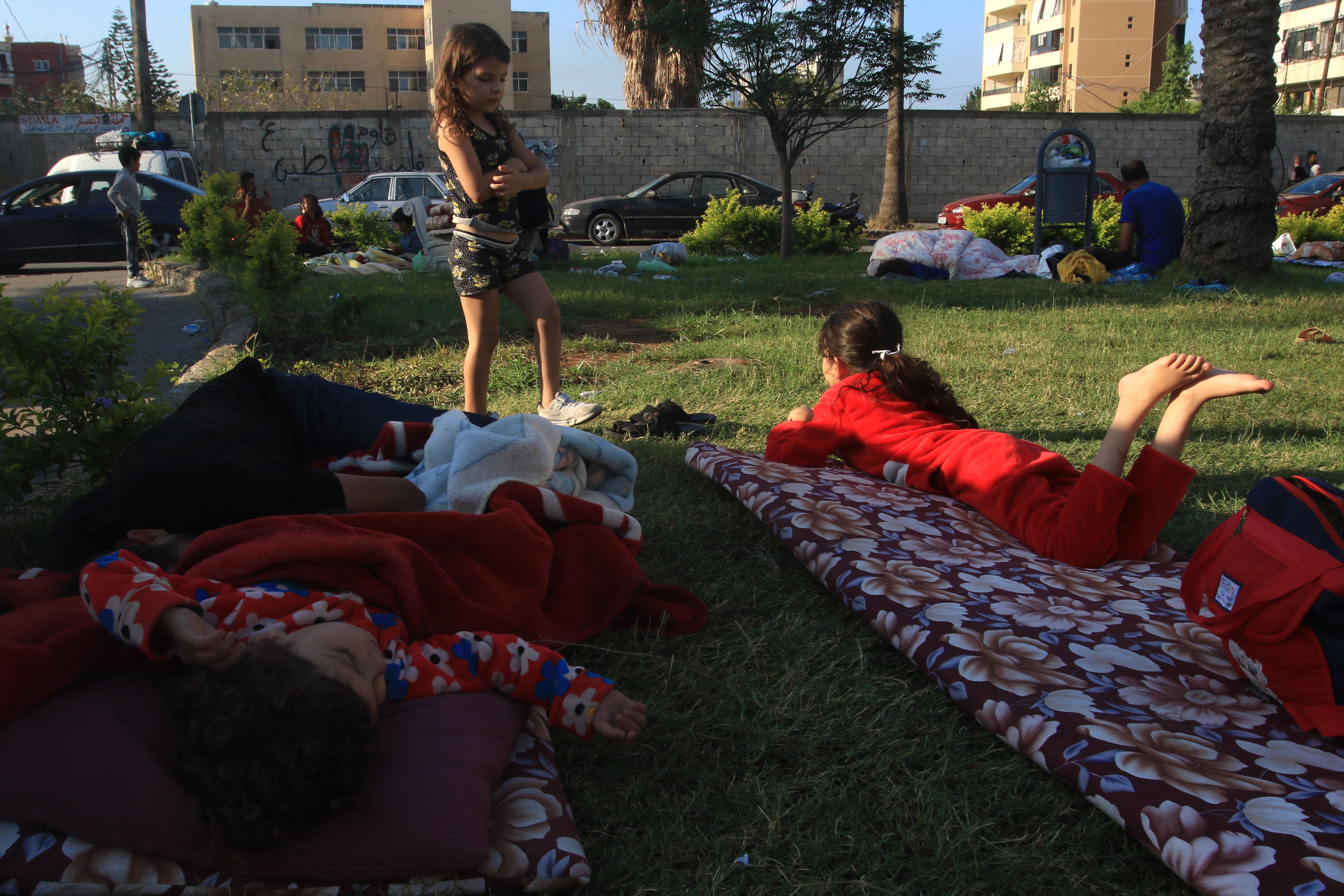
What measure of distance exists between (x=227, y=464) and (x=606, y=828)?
1.29 m

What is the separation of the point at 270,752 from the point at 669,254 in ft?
36.1

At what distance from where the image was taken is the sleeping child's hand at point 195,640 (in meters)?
1.57

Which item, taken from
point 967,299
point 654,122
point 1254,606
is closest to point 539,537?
point 1254,606

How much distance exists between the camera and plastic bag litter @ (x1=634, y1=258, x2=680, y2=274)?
10500 millimetres

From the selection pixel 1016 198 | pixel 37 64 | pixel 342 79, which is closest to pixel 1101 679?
pixel 1016 198

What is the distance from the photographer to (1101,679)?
1.97 metres

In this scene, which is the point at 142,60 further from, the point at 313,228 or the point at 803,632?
the point at 803,632

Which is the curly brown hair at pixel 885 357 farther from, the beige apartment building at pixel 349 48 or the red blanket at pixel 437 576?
the beige apartment building at pixel 349 48

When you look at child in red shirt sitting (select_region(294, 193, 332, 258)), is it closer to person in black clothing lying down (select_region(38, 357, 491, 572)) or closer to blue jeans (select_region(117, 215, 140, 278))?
blue jeans (select_region(117, 215, 140, 278))

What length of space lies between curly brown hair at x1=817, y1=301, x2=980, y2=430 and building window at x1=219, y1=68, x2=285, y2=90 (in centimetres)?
4667

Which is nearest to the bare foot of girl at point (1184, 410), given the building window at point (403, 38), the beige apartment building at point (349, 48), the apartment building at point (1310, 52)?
the beige apartment building at point (349, 48)

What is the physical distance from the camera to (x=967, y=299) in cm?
811

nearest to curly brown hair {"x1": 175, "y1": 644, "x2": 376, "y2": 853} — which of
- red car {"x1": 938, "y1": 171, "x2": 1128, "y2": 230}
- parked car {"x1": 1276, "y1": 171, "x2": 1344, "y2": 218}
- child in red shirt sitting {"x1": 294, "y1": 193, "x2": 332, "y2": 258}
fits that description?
child in red shirt sitting {"x1": 294, "y1": 193, "x2": 332, "y2": 258}

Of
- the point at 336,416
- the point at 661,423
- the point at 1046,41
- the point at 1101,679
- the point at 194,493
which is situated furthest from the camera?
the point at 1046,41
